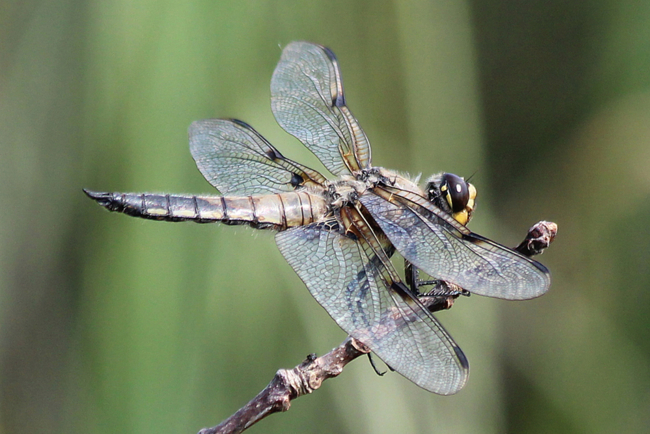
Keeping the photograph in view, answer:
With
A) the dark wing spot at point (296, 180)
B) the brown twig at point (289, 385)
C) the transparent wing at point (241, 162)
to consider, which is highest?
the transparent wing at point (241, 162)

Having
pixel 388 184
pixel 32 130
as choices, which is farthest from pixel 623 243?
pixel 32 130

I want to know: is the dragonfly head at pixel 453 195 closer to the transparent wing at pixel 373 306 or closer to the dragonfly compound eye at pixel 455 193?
the dragonfly compound eye at pixel 455 193

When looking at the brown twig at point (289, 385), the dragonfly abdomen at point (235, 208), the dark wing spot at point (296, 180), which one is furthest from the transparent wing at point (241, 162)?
the brown twig at point (289, 385)

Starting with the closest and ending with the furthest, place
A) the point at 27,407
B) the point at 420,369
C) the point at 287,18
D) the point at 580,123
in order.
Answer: the point at 420,369
the point at 287,18
the point at 27,407
the point at 580,123

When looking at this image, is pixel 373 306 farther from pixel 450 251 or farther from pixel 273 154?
pixel 273 154

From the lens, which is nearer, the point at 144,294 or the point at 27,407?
the point at 144,294

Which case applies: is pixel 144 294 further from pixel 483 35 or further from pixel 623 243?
pixel 483 35
